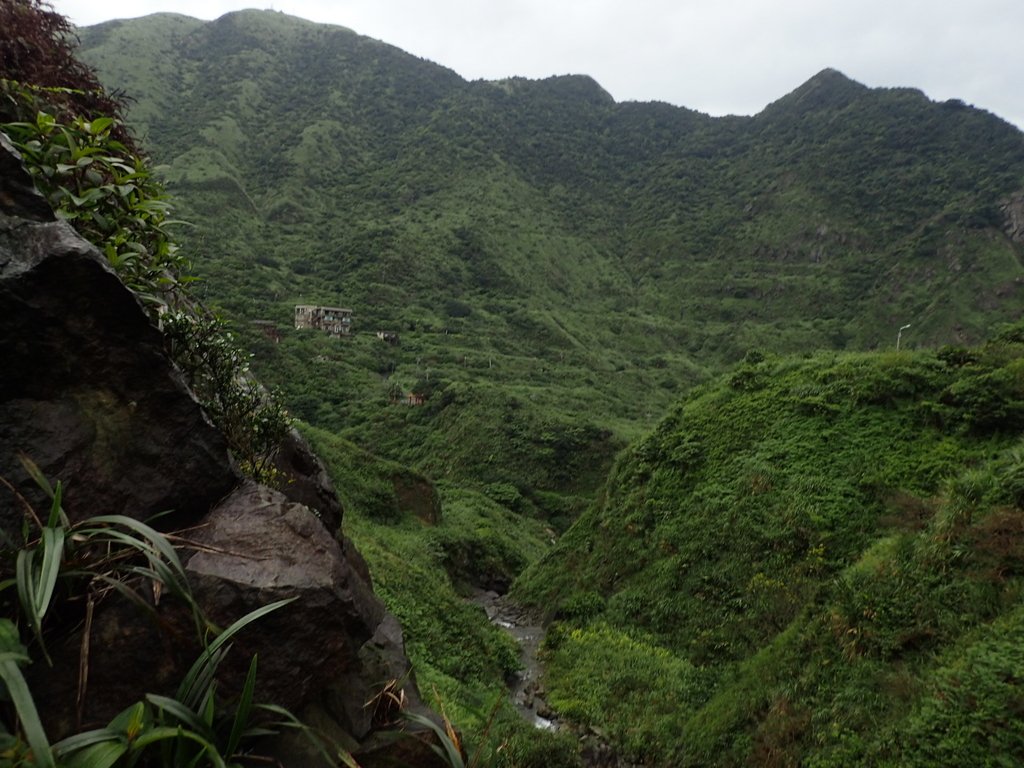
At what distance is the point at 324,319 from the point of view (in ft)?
254

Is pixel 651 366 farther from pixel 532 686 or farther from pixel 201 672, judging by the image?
pixel 201 672

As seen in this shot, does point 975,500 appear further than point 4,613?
Yes

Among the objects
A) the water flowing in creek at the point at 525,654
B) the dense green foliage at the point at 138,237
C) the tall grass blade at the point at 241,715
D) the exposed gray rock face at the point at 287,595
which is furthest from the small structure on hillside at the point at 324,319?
the tall grass blade at the point at 241,715

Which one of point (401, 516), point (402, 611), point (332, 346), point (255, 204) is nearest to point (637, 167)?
point (255, 204)

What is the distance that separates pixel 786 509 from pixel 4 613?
47.9 ft

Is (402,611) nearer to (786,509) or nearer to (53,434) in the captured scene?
(786,509)

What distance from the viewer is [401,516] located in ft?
88.1

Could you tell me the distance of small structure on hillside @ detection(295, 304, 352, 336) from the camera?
2977 inches

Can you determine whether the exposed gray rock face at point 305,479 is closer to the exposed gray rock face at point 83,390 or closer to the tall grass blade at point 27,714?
the exposed gray rock face at point 83,390

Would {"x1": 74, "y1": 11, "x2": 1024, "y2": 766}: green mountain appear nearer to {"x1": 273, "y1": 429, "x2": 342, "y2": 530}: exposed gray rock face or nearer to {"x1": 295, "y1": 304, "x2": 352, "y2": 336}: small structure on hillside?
{"x1": 273, "y1": 429, "x2": 342, "y2": 530}: exposed gray rock face

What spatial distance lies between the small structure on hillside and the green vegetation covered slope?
61815mm

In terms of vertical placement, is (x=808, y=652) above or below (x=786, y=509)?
below

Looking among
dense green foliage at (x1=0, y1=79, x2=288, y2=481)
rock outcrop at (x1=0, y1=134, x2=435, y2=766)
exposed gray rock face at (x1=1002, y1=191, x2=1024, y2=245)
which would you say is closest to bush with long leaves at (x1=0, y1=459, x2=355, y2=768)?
rock outcrop at (x1=0, y1=134, x2=435, y2=766)

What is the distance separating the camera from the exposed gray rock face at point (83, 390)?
3.25m
